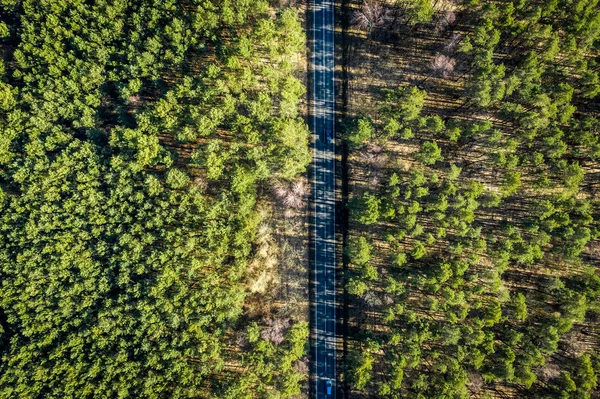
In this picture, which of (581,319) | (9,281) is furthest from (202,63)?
(581,319)

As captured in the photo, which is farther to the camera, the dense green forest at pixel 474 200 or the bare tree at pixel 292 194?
the bare tree at pixel 292 194

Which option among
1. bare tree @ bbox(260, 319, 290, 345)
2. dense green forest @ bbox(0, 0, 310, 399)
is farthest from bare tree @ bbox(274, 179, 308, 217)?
bare tree @ bbox(260, 319, 290, 345)

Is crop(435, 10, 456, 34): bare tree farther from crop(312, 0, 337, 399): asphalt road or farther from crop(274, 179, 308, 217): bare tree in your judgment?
crop(274, 179, 308, 217): bare tree

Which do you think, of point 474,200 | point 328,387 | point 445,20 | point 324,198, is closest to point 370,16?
point 445,20

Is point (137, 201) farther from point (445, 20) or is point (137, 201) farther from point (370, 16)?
point (445, 20)

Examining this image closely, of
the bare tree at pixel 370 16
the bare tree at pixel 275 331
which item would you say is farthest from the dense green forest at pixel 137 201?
the bare tree at pixel 370 16

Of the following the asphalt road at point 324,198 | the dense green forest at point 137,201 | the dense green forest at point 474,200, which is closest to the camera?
the dense green forest at point 474,200

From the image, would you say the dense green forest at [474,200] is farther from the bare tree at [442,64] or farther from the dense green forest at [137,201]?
the dense green forest at [137,201]

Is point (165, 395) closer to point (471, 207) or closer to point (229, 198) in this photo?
point (229, 198)
